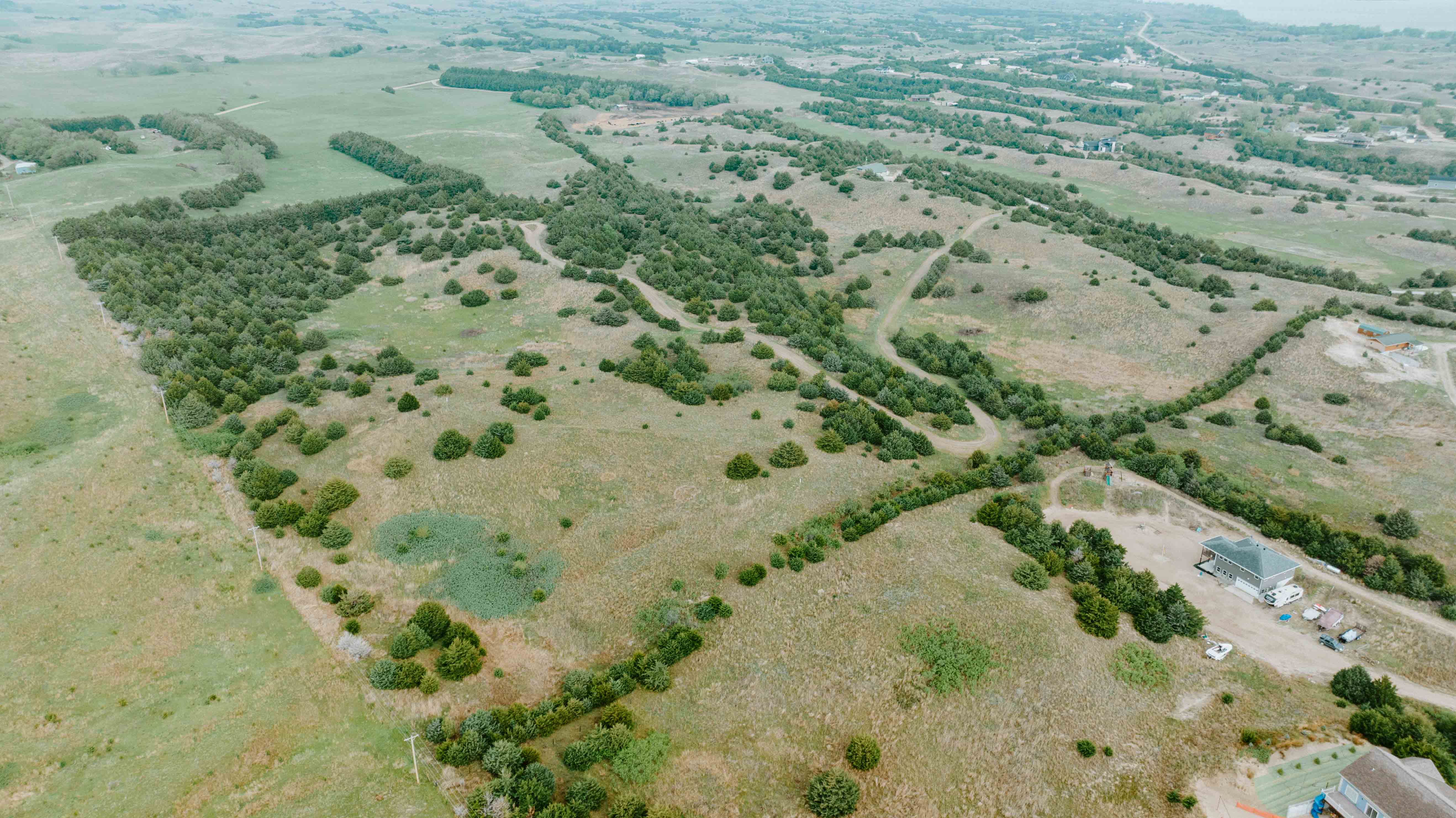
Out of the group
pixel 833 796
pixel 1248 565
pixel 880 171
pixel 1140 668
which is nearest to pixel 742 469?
pixel 833 796

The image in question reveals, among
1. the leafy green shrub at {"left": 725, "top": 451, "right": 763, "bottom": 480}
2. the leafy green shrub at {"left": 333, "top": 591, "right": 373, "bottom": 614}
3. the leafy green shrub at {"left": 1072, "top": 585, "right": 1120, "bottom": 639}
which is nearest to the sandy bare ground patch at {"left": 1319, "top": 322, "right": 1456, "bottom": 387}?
the leafy green shrub at {"left": 1072, "top": 585, "right": 1120, "bottom": 639}

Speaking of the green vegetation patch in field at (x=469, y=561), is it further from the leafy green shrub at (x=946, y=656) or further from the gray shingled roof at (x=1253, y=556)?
the gray shingled roof at (x=1253, y=556)

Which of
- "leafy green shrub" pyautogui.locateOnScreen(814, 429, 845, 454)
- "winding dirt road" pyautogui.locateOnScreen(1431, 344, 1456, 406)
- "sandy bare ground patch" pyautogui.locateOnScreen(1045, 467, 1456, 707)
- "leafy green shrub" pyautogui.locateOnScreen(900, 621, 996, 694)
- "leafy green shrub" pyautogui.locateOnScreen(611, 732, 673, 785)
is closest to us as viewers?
"leafy green shrub" pyautogui.locateOnScreen(611, 732, 673, 785)

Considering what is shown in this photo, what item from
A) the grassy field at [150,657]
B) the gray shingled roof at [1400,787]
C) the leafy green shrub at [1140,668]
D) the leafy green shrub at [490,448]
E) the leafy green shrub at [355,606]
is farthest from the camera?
the leafy green shrub at [490,448]

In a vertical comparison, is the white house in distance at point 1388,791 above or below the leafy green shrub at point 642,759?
above

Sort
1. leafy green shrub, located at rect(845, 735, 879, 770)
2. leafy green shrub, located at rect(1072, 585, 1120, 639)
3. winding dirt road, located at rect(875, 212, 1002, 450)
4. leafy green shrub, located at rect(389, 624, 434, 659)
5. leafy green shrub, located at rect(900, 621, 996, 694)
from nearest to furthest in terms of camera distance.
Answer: leafy green shrub, located at rect(845, 735, 879, 770) < leafy green shrub, located at rect(900, 621, 996, 694) < leafy green shrub, located at rect(389, 624, 434, 659) < leafy green shrub, located at rect(1072, 585, 1120, 639) < winding dirt road, located at rect(875, 212, 1002, 450)

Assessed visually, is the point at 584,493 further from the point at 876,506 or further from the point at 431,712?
the point at 876,506

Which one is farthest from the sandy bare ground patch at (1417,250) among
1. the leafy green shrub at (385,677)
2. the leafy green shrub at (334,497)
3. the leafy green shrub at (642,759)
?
the leafy green shrub at (334,497)

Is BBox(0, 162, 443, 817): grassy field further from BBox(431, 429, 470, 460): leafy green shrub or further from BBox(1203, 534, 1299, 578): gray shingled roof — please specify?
BBox(1203, 534, 1299, 578): gray shingled roof

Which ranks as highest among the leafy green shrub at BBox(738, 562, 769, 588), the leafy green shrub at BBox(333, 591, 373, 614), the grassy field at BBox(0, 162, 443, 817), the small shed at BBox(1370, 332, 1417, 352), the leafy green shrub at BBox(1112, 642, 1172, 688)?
the small shed at BBox(1370, 332, 1417, 352)
